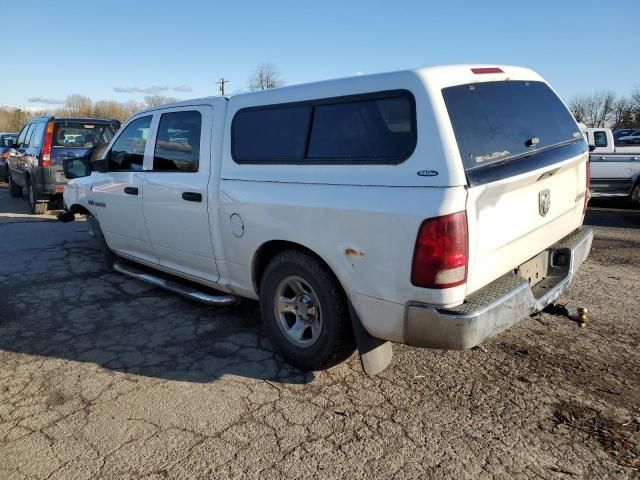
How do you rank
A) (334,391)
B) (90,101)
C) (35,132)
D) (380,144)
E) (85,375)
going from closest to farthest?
(380,144), (334,391), (85,375), (35,132), (90,101)

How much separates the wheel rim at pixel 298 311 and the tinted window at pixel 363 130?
933 mm

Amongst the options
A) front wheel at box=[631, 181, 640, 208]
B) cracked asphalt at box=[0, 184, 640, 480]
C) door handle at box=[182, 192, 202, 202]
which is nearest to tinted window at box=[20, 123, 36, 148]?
cracked asphalt at box=[0, 184, 640, 480]

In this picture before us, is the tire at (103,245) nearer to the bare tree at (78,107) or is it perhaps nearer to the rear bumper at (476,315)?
the rear bumper at (476,315)

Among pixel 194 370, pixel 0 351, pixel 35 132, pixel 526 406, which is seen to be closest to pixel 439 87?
pixel 526 406

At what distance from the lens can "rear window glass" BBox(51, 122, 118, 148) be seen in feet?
31.9

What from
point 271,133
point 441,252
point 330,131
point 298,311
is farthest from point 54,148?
point 441,252

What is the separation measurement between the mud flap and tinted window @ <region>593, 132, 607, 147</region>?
9.96 m

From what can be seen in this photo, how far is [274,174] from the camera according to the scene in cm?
350

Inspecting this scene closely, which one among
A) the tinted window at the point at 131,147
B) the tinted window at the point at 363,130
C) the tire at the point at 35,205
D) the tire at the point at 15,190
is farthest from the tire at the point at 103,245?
the tire at the point at 15,190

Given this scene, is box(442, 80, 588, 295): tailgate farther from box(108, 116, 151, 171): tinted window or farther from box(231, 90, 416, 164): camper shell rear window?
box(108, 116, 151, 171): tinted window

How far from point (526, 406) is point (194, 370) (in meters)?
2.29

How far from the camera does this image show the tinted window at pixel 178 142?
4.21 metres

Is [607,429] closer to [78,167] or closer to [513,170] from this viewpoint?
[513,170]

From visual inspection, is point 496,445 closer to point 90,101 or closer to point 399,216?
point 399,216
